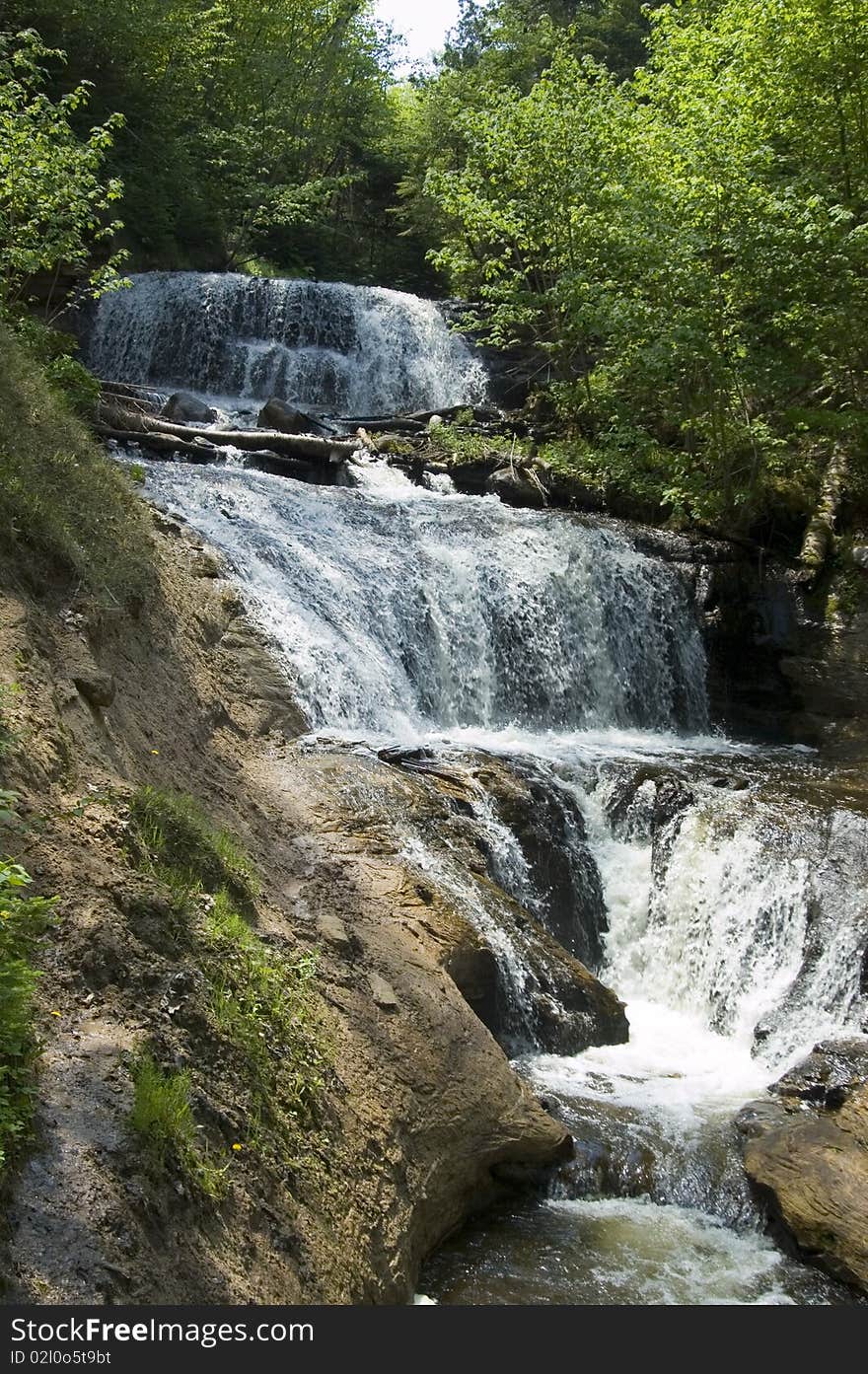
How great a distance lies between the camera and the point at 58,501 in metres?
7.42

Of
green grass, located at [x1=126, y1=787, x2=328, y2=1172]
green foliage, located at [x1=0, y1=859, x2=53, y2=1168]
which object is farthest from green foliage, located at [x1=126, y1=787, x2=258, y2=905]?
green foliage, located at [x1=0, y1=859, x2=53, y2=1168]

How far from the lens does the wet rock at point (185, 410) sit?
15367 millimetres

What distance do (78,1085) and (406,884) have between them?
11.0ft

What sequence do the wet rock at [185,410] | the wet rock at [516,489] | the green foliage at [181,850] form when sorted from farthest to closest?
the wet rock at [516,489] < the wet rock at [185,410] < the green foliage at [181,850]

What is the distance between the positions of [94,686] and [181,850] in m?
1.22

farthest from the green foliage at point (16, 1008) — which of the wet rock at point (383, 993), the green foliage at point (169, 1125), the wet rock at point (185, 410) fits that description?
the wet rock at point (185, 410)

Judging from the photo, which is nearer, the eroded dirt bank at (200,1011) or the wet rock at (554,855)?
the eroded dirt bank at (200,1011)

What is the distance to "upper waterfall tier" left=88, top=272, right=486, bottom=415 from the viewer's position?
762 inches

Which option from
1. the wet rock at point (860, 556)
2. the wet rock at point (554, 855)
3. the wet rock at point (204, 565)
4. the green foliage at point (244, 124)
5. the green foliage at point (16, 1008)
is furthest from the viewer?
the green foliage at point (244, 124)

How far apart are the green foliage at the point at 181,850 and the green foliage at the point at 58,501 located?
1.81 metres

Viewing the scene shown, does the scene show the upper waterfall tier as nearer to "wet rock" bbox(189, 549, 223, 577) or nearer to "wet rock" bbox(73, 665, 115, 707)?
"wet rock" bbox(189, 549, 223, 577)

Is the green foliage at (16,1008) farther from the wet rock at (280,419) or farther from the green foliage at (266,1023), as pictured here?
the wet rock at (280,419)

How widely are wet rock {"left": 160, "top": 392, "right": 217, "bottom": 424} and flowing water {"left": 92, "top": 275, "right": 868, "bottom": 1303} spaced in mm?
2404

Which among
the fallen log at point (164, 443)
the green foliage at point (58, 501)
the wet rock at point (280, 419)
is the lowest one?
the green foliage at point (58, 501)
